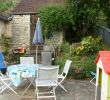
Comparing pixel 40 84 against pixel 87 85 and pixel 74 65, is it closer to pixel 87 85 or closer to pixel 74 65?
pixel 87 85

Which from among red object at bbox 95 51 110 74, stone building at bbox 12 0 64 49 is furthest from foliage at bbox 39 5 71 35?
red object at bbox 95 51 110 74

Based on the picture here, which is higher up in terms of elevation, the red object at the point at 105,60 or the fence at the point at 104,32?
the red object at the point at 105,60

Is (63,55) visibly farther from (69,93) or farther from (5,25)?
(5,25)

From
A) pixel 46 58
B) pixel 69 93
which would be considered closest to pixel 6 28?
pixel 46 58

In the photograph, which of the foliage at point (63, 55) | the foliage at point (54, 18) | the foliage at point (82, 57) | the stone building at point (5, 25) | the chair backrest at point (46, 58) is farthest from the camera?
the stone building at point (5, 25)

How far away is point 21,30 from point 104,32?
5.52 meters

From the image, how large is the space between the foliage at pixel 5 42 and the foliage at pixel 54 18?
225 cm

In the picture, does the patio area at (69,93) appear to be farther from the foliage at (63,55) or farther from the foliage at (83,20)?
the foliage at (83,20)

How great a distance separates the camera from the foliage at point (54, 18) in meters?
20.8

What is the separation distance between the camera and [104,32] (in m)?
20.6

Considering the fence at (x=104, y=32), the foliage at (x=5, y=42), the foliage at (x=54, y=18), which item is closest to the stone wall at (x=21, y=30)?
the foliage at (x=5, y=42)

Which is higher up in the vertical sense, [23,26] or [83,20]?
[83,20]

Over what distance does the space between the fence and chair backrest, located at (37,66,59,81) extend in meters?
8.20

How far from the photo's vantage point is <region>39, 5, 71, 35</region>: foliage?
20797 mm
